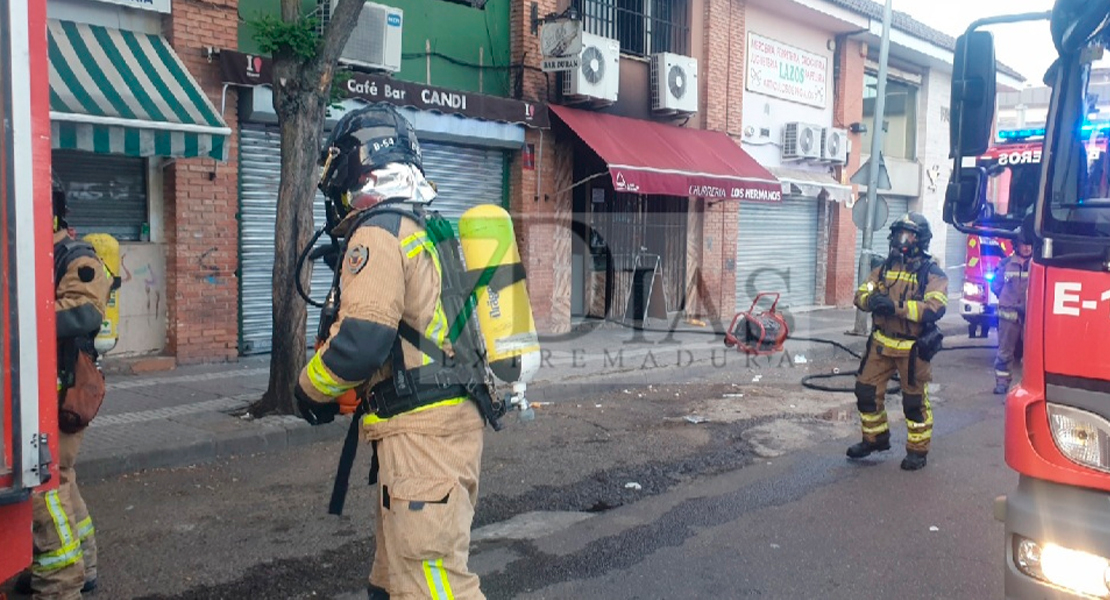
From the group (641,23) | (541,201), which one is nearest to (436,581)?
(541,201)

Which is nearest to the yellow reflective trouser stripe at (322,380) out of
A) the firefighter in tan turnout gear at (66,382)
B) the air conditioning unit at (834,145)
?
the firefighter in tan turnout gear at (66,382)

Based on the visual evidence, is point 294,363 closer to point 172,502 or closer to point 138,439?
point 138,439

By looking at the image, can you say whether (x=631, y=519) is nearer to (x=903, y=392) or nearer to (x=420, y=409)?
(x=903, y=392)

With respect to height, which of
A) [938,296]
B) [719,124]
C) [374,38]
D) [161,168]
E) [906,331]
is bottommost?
[906,331]

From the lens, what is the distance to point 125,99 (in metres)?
8.51

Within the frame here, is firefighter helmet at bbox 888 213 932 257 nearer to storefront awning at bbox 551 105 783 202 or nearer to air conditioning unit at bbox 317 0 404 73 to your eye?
storefront awning at bbox 551 105 783 202

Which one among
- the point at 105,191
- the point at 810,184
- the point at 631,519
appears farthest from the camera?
the point at 810,184

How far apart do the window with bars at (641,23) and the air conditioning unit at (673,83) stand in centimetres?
46

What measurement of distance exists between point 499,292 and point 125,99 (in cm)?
673

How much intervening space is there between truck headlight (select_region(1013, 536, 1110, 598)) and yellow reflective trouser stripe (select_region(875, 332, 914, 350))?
3619mm

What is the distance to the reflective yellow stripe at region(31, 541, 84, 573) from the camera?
3.72 meters

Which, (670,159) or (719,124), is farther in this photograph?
(719,124)

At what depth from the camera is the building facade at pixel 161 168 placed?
8.64 metres

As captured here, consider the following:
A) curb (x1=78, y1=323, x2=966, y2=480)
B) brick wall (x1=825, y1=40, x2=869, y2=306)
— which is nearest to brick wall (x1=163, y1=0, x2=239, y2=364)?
curb (x1=78, y1=323, x2=966, y2=480)
